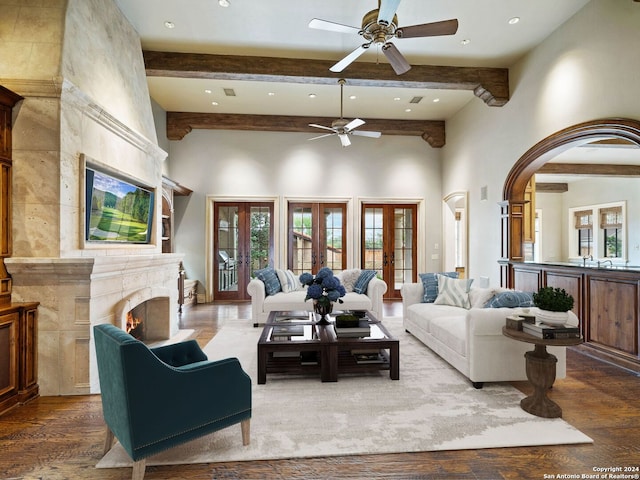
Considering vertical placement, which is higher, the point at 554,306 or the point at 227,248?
the point at 227,248

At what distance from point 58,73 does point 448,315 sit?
4.44 m

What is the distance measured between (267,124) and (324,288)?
4967 mm

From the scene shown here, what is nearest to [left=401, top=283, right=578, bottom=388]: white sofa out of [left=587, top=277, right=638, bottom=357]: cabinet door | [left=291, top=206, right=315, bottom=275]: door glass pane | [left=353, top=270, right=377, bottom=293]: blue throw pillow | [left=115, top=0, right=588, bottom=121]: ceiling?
[left=587, top=277, right=638, bottom=357]: cabinet door

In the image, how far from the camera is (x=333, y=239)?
7945mm

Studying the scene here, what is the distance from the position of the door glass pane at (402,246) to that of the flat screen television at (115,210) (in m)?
5.41

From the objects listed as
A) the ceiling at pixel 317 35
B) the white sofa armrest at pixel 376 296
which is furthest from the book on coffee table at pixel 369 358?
the ceiling at pixel 317 35

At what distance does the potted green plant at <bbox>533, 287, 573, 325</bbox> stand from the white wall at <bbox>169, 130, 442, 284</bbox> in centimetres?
531

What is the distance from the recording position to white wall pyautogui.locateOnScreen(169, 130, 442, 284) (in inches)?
296

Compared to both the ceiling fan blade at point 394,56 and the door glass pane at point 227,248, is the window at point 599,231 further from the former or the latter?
the door glass pane at point 227,248

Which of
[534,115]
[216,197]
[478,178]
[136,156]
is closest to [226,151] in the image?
[216,197]

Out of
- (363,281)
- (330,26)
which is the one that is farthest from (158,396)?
(363,281)

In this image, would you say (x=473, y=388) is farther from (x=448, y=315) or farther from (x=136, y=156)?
(x=136, y=156)

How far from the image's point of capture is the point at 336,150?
7762mm

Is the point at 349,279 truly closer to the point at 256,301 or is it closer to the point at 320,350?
the point at 256,301
